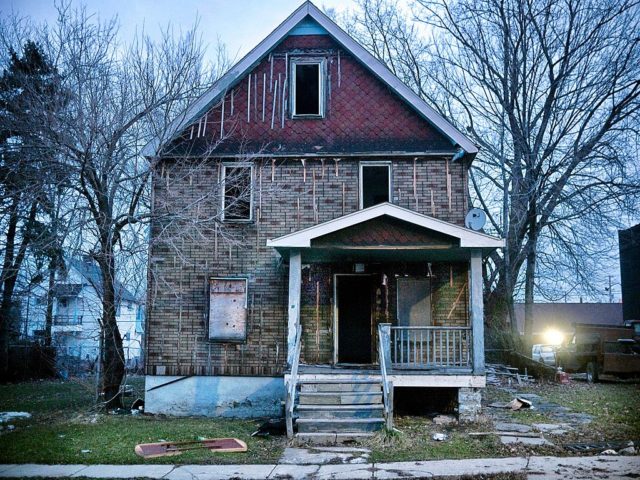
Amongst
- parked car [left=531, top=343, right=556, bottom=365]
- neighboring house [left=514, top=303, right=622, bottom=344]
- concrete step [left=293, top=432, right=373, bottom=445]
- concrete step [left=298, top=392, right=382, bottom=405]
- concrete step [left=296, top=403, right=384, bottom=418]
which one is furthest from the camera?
neighboring house [left=514, top=303, right=622, bottom=344]

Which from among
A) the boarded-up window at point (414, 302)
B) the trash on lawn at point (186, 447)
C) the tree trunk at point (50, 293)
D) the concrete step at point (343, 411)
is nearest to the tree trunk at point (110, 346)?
the tree trunk at point (50, 293)

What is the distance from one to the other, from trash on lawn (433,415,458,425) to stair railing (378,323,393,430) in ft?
4.68

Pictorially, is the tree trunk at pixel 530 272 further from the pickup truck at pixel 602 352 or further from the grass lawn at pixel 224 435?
the grass lawn at pixel 224 435

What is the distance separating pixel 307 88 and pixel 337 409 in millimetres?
8581

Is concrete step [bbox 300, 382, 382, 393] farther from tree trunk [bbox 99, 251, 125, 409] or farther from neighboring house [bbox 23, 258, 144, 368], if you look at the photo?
neighboring house [bbox 23, 258, 144, 368]

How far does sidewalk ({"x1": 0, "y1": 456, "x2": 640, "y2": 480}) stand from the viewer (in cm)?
797

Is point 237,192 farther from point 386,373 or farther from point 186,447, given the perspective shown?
point 186,447

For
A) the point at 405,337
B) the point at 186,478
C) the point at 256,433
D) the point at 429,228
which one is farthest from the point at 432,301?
the point at 186,478

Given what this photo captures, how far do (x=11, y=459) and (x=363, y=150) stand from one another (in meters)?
9.63

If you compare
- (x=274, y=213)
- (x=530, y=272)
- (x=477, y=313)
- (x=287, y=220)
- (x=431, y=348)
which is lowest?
(x=431, y=348)

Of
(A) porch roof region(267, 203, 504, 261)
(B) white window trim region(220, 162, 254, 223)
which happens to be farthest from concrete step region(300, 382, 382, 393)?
(B) white window trim region(220, 162, 254, 223)

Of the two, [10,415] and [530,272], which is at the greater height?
[530,272]

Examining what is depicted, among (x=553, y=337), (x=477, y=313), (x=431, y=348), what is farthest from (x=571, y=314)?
(x=477, y=313)

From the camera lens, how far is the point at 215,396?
13.9 m
